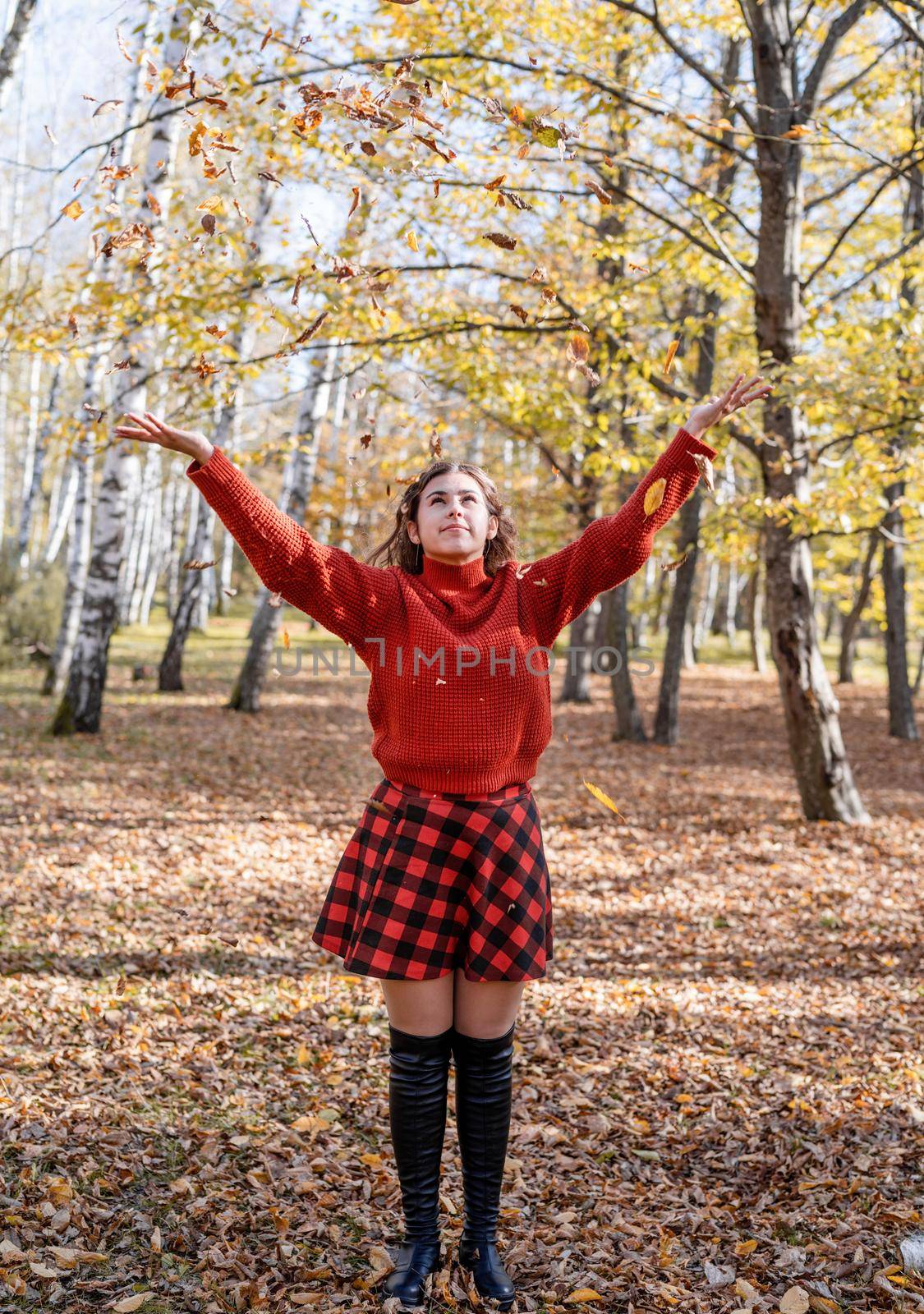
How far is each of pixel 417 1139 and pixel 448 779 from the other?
3.22 feet

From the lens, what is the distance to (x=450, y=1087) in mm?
4238

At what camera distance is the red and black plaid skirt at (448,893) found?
249cm

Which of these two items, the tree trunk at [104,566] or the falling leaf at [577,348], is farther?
the tree trunk at [104,566]

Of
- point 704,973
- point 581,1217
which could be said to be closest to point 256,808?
point 704,973

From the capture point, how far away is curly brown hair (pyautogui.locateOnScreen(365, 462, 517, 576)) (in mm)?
2783

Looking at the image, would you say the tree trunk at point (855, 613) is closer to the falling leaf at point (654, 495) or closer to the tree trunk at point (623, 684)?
the tree trunk at point (623, 684)

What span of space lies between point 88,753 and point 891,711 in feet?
33.6

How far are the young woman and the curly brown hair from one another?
29 millimetres

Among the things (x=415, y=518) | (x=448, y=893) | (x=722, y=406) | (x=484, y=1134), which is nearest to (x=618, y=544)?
(x=722, y=406)

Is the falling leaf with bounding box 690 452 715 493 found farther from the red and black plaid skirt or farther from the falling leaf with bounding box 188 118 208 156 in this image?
the falling leaf with bounding box 188 118 208 156

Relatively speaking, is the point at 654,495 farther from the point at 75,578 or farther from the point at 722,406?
the point at 75,578

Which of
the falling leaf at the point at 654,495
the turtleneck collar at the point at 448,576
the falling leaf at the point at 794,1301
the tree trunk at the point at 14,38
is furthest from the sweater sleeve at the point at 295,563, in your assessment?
the tree trunk at the point at 14,38

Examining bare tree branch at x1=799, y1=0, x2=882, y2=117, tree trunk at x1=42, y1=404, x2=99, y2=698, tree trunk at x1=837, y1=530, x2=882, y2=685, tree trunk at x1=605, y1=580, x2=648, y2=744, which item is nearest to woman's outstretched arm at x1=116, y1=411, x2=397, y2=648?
bare tree branch at x1=799, y1=0, x2=882, y2=117

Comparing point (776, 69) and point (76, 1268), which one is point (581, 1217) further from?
point (776, 69)
